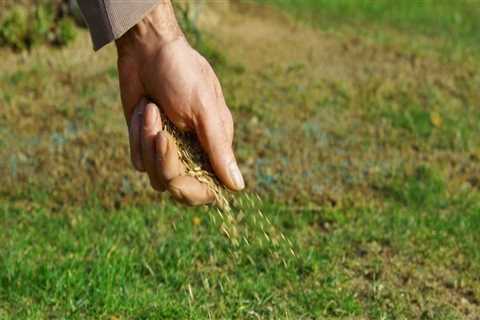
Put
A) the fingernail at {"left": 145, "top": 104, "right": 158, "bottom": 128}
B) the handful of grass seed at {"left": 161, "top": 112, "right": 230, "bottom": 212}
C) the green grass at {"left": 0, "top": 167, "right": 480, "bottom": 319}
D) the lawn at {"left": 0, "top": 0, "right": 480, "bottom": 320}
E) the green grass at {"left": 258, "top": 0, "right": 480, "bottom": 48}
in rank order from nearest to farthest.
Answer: the fingernail at {"left": 145, "top": 104, "right": 158, "bottom": 128} < the handful of grass seed at {"left": 161, "top": 112, "right": 230, "bottom": 212} < the green grass at {"left": 0, "top": 167, "right": 480, "bottom": 319} < the lawn at {"left": 0, "top": 0, "right": 480, "bottom": 320} < the green grass at {"left": 258, "top": 0, "right": 480, "bottom": 48}

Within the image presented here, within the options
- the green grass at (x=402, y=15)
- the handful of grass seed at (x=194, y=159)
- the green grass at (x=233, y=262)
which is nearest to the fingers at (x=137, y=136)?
the handful of grass seed at (x=194, y=159)

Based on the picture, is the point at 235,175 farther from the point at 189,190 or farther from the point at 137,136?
the point at 137,136

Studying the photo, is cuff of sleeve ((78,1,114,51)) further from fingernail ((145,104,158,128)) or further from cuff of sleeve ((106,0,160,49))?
fingernail ((145,104,158,128))

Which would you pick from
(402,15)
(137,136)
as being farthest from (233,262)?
(402,15)

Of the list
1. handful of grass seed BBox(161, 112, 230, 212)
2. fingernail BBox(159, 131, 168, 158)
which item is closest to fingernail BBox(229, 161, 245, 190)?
handful of grass seed BBox(161, 112, 230, 212)

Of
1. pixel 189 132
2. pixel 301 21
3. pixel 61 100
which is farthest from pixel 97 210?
pixel 301 21

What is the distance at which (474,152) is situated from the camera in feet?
19.8

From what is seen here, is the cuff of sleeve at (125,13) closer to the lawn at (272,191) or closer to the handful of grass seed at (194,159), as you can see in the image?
the handful of grass seed at (194,159)

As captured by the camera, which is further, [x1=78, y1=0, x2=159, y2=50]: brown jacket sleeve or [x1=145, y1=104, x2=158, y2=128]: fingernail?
[x1=145, y1=104, x2=158, y2=128]: fingernail

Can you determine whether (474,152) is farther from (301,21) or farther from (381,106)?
(301,21)

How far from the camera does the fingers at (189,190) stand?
2.84 meters

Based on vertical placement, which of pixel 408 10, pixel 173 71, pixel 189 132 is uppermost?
pixel 173 71

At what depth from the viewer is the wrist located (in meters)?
2.85

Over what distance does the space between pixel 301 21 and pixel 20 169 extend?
3817mm
